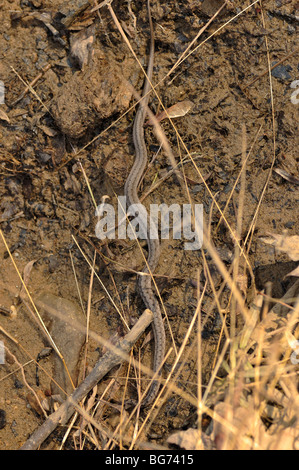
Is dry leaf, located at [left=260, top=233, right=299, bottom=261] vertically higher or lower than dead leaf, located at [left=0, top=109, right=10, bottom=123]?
lower

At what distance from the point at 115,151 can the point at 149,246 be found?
994 millimetres

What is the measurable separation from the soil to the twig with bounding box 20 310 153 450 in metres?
0.17

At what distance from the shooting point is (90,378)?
11.2ft

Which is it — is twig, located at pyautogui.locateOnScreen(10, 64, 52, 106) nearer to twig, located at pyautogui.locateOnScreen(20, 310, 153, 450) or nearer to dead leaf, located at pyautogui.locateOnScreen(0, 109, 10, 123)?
dead leaf, located at pyautogui.locateOnScreen(0, 109, 10, 123)

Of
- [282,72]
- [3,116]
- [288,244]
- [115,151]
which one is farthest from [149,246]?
[282,72]

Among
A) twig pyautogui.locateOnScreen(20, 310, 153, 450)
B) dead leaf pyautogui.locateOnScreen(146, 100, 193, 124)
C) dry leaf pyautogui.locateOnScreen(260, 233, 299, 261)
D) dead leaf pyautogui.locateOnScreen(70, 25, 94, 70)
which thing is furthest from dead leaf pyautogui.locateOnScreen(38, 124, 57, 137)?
dry leaf pyautogui.locateOnScreen(260, 233, 299, 261)

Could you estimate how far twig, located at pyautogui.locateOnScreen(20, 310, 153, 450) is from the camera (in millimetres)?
3305

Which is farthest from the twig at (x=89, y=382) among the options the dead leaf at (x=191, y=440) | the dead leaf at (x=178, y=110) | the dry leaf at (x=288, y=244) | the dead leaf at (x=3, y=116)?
the dead leaf at (x=3, y=116)

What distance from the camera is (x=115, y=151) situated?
3.92 m

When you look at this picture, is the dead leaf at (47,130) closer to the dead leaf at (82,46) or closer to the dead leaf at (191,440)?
the dead leaf at (82,46)

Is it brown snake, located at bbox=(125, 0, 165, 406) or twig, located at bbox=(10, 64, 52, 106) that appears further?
twig, located at bbox=(10, 64, 52, 106)

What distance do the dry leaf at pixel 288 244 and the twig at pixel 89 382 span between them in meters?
1.26

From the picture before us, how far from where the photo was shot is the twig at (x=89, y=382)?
3.30 meters

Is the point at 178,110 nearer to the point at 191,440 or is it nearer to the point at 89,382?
the point at 89,382
